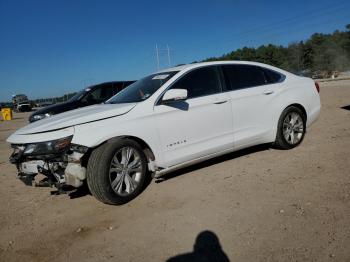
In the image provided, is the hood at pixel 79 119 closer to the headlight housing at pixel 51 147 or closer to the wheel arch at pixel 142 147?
the headlight housing at pixel 51 147

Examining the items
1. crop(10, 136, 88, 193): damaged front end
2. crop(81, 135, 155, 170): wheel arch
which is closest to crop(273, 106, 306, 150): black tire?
crop(81, 135, 155, 170): wheel arch

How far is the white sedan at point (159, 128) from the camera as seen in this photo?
13.6 ft

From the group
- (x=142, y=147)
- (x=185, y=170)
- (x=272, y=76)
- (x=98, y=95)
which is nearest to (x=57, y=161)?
(x=142, y=147)

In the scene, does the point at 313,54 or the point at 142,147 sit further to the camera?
the point at 313,54

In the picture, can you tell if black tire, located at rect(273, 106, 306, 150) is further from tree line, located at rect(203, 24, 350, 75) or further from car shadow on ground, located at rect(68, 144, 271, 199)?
tree line, located at rect(203, 24, 350, 75)

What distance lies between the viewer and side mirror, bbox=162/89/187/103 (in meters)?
4.55

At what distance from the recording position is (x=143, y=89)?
17.0 feet

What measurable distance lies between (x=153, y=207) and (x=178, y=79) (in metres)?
1.83

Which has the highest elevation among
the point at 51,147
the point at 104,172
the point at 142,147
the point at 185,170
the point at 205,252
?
the point at 51,147

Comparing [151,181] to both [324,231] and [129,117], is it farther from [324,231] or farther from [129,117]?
[324,231]

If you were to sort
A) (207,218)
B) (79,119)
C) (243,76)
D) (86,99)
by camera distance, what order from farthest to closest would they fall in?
(86,99) → (243,76) → (79,119) → (207,218)

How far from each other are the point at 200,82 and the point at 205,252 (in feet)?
9.09

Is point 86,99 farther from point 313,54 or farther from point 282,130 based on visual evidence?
point 313,54

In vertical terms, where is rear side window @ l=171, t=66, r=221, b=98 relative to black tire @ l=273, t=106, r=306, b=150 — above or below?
above
